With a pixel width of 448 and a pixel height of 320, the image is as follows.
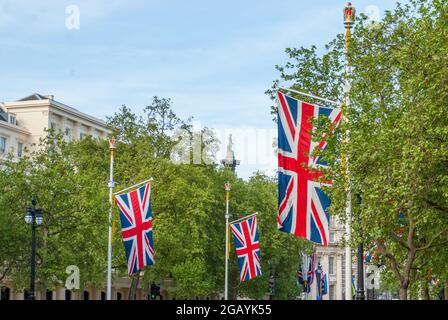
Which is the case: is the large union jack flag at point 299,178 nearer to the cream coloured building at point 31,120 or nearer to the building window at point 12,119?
the cream coloured building at point 31,120

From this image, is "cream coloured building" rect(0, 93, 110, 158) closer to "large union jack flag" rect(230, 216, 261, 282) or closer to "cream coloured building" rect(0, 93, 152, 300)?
"cream coloured building" rect(0, 93, 152, 300)

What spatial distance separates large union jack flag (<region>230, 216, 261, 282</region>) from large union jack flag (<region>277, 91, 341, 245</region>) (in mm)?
30378

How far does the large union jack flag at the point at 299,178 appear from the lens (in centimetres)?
2469

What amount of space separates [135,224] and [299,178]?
19407 mm

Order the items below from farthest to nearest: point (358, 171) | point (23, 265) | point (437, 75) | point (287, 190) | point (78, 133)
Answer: point (78, 133)
point (23, 265)
point (358, 171)
point (437, 75)
point (287, 190)

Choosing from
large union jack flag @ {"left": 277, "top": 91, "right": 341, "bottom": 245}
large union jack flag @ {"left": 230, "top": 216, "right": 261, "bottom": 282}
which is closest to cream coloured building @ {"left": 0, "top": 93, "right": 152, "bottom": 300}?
large union jack flag @ {"left": 230, "top": 216, "right": 261, "bottom": 282}

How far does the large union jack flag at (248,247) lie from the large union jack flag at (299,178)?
30378 mm

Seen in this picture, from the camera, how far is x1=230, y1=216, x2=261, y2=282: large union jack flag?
56.0 metres

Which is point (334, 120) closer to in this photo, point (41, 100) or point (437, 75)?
point (437, 75)

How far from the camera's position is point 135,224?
141 feet

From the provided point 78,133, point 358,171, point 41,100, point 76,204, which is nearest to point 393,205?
point 358,171

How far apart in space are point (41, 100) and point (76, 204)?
6511 cm

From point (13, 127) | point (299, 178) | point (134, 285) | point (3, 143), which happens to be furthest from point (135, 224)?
point (13, 127)

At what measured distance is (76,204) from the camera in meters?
48.2
